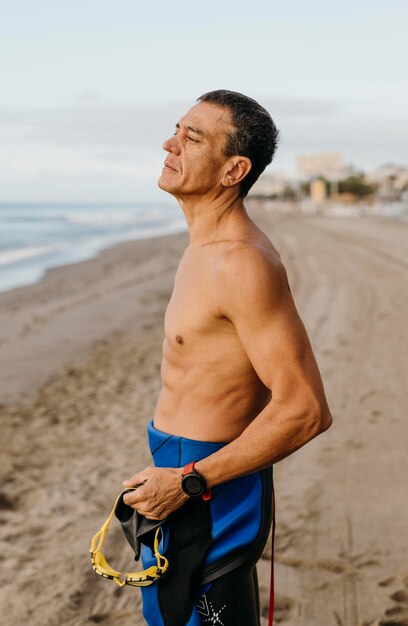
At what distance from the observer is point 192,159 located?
190 centimetres

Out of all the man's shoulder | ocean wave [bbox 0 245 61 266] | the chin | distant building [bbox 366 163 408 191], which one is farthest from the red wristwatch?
distant building [bbox 366 163 408 191]

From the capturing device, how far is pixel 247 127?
185cm

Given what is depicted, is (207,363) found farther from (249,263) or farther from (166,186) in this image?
(166,186)

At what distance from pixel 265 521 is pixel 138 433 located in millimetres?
3918

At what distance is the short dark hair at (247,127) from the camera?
185 cm

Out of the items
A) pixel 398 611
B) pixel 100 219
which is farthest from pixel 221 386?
pixel 100 219

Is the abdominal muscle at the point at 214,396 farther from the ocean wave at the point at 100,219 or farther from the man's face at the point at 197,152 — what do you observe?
the ocean wave at the point at 100,219

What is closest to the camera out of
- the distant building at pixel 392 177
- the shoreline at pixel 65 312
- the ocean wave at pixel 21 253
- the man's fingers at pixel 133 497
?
the man's fingers at pixel 133 497

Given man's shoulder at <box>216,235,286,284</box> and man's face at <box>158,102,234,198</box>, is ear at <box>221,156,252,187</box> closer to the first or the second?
man's face at <box>158,102,234,198</box>

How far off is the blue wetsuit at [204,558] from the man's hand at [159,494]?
0.07 meters

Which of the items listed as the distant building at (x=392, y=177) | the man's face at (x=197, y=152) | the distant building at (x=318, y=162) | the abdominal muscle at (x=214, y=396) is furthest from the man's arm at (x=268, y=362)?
the distant building at (x=318, y=162)

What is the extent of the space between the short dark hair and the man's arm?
273 millimetres

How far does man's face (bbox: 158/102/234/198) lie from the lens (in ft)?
6.14

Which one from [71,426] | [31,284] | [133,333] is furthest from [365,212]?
[71,426]
